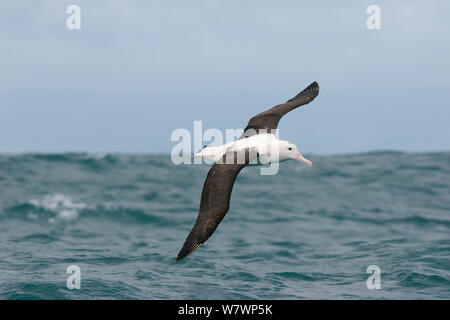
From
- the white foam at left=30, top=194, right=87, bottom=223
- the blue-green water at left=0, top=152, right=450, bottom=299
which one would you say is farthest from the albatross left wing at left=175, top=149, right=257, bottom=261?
the white foam at left=30, top=194, right=87, bottom=223

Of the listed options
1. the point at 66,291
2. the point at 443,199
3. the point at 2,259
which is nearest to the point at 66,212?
the point at 2,259

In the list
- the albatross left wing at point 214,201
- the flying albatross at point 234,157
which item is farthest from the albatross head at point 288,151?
the albatross left wing at point 214,201

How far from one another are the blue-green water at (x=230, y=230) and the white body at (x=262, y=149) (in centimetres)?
269

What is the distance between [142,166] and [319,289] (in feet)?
64.8

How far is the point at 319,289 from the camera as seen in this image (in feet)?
41.1

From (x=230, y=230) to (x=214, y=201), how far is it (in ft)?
29.0

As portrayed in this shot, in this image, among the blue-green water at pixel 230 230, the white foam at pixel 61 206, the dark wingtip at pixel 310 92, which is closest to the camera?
the blue-green water at pixel 230 230

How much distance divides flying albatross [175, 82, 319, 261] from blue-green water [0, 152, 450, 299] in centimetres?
227

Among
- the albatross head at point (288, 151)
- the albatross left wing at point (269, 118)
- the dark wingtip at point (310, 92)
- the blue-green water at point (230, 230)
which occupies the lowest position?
the blue-green water at point (230, 230)

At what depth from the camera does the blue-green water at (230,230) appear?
40.2 feet

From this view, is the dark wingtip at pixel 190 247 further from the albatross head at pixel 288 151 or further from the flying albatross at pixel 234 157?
the albatross head at pixel 288 151

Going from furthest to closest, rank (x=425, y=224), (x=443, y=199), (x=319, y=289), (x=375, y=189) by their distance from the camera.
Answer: (x=375, y=189) → (x=443, y=199) → (x=425, y=224) → (x=319, y=289)

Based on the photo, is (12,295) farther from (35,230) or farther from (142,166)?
(142,166)

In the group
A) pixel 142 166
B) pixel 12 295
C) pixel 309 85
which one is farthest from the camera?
pixel 142 166
